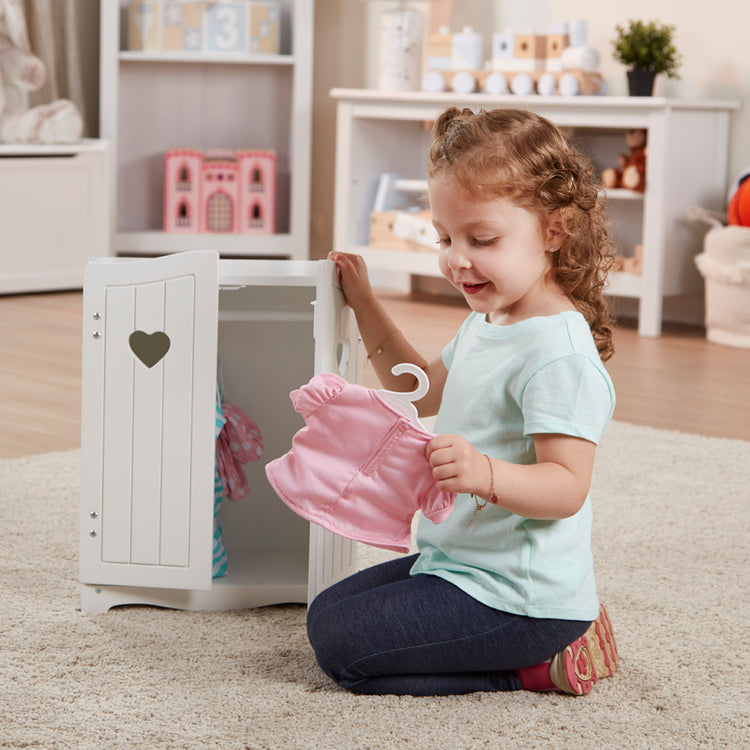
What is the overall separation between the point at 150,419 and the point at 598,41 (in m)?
2.79

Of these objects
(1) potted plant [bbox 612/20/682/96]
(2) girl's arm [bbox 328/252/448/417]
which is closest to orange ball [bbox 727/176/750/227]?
(1) potted plant [bbox 612/20/682/96]

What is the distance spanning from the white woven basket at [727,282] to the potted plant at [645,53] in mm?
462

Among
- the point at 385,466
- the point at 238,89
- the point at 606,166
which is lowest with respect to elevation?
the point at 385,466

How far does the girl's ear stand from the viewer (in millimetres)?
1047

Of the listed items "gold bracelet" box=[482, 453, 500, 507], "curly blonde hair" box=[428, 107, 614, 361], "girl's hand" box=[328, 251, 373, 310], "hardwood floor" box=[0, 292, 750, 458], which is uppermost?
"curly blonde hair" box=[428, 107, 614, 361]

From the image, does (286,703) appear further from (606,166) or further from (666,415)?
(606,166)

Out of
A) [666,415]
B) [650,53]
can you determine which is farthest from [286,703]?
[650,53]

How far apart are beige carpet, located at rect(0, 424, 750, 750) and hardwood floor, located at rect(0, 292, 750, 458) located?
0.60m

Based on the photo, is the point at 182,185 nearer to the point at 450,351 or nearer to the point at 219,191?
the point at 219,191

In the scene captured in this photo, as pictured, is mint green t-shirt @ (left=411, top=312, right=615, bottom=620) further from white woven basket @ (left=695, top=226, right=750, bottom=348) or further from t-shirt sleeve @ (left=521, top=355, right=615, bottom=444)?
white woven basket @ (left=695, top=226, right=750, bottom=348)

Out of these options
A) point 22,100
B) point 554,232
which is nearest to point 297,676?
point 554,232

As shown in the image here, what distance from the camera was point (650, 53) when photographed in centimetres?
327

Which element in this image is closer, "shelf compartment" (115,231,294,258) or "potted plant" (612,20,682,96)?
"potted plant" (612,20,682,96)

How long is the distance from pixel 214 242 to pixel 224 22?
2.56 feet
